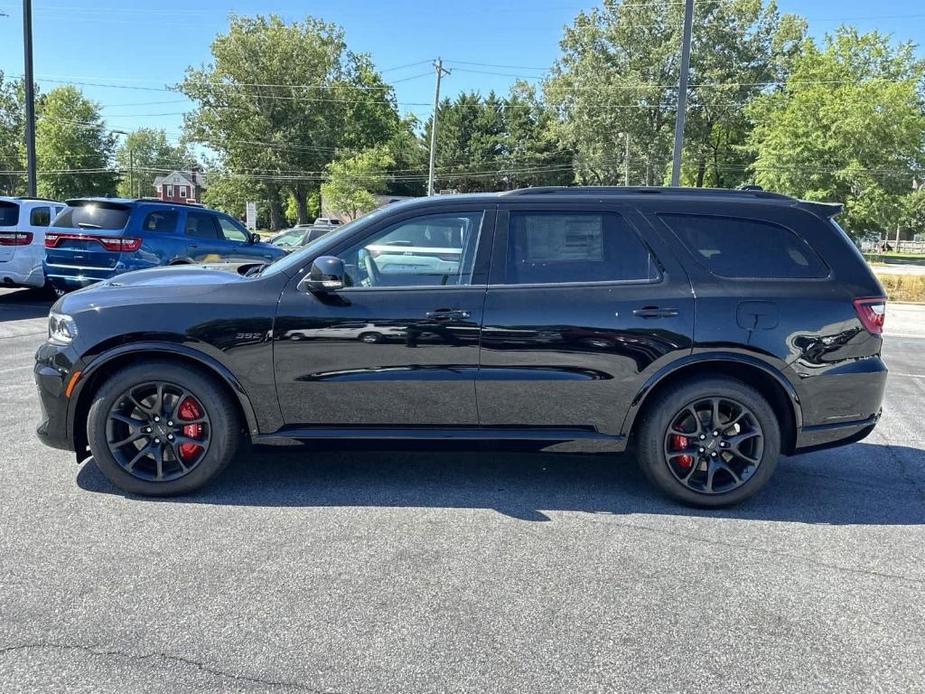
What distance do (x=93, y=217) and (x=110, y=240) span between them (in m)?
0.51

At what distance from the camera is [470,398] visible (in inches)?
159

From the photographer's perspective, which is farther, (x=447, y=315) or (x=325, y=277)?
(x=447, y=315)

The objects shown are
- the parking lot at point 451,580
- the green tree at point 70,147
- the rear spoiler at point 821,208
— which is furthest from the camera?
the green tree at point 70,147

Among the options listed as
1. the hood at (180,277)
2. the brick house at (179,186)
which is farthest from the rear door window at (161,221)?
the brick house at (179,186)

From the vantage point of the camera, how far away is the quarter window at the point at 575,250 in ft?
13.5

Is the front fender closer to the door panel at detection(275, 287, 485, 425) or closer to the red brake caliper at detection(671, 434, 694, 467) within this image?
the door panel at detection(275, 287, 485, 425)

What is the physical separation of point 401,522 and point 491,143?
221 feet

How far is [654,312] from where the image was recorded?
402cm

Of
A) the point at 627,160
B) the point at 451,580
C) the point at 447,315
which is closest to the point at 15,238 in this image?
the point at 447,315

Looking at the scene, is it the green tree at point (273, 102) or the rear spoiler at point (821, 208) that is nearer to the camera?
the rear spoiler at point (821, 208)

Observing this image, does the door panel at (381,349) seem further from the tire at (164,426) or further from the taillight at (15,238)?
the taillight at (15,238)

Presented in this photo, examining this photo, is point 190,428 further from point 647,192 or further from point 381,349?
point 647,192

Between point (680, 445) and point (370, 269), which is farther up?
point (370, 269)

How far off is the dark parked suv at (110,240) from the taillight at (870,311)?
9.89m
